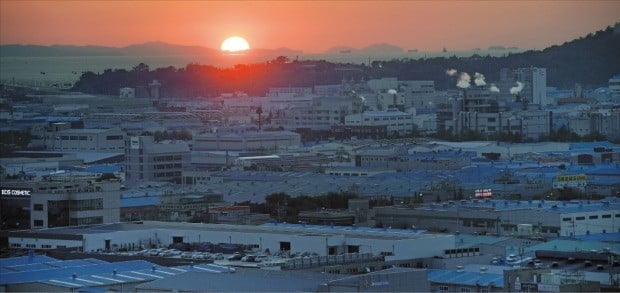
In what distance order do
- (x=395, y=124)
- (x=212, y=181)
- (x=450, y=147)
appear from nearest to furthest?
1. (x=212, y=181)
2. (x=450, y=147)
3. (x=395, y=124)

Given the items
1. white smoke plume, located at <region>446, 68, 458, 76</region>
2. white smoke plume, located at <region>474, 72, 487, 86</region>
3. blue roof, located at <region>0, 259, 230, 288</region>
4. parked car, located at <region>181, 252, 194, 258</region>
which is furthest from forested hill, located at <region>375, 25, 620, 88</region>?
blue roof, located at <region>0, 259, 230, 288</region>

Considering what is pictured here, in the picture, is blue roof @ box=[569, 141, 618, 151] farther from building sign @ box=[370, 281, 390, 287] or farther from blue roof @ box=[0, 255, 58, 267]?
building sign @ box=[370, 281, 390, 287]

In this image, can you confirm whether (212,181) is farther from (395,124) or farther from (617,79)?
(617,79)

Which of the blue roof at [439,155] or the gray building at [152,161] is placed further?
the blue roof at [439,155]

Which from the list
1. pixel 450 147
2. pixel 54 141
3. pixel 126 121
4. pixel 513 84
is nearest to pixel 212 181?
pixel 450 147

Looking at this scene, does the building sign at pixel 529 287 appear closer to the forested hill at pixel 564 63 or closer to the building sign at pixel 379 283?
the building sign at pixel 379 283

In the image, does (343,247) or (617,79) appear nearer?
(343,247)

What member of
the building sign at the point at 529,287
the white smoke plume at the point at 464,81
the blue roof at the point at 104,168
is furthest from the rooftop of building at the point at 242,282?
the white smoke plume at the point at 464,81
